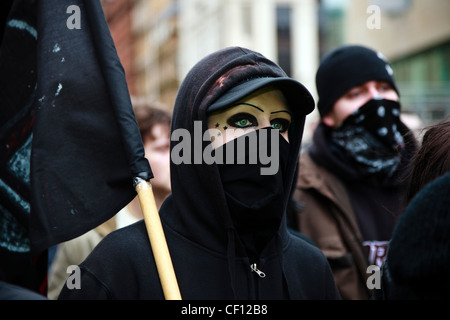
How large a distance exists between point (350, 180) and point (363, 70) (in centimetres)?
65

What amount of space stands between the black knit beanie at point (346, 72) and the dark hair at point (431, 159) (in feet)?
4.86

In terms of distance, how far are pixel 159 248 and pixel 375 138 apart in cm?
200

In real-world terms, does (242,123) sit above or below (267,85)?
below

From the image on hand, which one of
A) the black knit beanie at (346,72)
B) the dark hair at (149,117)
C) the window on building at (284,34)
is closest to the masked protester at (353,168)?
the black knit beanie at (346,72)

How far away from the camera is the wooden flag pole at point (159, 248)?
199cm

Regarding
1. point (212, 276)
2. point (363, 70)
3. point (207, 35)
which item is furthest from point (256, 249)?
point (207, 35)

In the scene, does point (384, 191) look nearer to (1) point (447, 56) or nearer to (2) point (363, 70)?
(2) point (363, 70)

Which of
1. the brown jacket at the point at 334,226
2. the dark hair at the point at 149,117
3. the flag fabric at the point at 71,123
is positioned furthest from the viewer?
the dark hair at the point at 149,117

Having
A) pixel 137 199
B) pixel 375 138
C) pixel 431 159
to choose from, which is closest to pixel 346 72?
pixel 375 138

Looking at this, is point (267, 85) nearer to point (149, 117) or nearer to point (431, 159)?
point (431, 159)

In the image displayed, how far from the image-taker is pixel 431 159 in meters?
2.05

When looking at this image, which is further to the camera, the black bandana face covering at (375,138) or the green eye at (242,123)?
the black bandana face covering at (375,138)

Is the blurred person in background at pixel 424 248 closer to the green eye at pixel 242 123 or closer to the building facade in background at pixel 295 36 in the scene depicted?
the green eye at pixel 242 123

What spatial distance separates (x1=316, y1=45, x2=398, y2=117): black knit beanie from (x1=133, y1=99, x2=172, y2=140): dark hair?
1009mm
